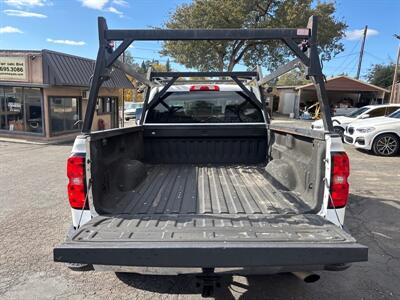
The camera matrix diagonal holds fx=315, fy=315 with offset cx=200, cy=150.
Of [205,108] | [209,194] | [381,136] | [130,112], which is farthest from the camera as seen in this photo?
[130,112]

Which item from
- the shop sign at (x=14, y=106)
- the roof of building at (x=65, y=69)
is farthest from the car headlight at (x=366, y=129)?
the shop sign at (x=14, y=106)

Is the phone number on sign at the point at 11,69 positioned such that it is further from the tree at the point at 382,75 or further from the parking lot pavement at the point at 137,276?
the tree at the point at 382,75

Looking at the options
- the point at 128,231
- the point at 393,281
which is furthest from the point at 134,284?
the point at 393,281

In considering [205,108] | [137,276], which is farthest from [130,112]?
[137,276]

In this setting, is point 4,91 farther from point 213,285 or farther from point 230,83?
point 213,285

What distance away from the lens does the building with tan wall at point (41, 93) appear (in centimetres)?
1390

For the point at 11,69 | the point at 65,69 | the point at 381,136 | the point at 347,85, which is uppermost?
the point at 347,85

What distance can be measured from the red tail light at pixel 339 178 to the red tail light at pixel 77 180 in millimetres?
2082

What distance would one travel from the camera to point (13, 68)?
1427 centimetres

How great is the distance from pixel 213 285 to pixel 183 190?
141 centimetres

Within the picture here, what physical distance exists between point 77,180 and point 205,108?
3.07 metres

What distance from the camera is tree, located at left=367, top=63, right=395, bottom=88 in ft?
155

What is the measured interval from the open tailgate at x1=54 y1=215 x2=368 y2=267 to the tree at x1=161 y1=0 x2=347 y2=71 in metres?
21.6

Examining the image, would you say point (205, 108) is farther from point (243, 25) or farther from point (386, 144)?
point (243, 25)
